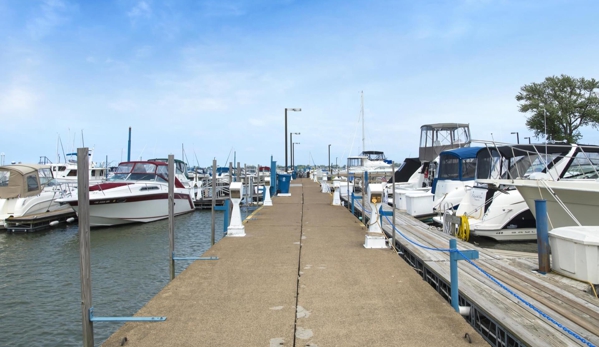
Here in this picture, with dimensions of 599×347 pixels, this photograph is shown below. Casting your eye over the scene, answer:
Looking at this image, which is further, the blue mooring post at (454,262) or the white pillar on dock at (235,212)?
the white pillar on dock at (235,212)

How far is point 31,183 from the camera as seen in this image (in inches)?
885

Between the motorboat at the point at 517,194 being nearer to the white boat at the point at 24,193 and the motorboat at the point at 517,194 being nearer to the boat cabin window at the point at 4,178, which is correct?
the white boat at the point at 24,193

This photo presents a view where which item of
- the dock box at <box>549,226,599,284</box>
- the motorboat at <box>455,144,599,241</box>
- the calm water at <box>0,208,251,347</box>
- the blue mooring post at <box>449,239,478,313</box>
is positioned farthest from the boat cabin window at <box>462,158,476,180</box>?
the blue mooring post at <box>449,239,478,313</box>

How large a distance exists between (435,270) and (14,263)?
42.5ft

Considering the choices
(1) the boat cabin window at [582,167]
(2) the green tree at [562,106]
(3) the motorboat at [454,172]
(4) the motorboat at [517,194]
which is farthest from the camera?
(2) the green tree at [562,106]

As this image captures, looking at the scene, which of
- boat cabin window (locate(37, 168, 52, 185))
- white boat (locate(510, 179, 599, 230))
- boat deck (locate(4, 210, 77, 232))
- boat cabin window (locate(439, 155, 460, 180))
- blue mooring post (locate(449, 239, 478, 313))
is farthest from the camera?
boat cabin window (locate(37, 168, 52, 185))

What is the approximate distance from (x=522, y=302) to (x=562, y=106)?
45.3 m

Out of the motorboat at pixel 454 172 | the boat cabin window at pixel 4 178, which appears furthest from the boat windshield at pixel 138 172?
the motorboat at pixel 454 172

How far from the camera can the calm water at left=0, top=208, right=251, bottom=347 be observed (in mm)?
7848

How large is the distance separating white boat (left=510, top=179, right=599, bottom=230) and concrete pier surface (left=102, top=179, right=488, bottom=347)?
13.8ft

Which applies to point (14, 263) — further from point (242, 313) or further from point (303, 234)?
point (242, 313)

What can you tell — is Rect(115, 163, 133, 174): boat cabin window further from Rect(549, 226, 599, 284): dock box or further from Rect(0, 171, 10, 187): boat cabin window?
Rect(549, 226, 599, 284): dock box

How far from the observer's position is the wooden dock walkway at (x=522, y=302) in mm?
4164

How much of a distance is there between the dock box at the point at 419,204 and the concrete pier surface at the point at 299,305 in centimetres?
815
